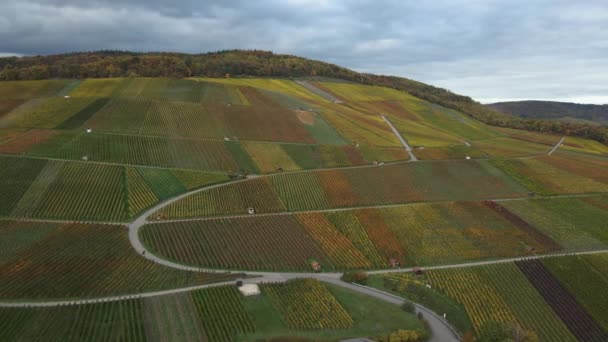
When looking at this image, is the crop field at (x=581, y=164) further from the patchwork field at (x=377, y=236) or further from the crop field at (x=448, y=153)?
the patchwork field at (x=377, y=236)

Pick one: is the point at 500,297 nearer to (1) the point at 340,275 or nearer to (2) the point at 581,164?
(1) the point at 340,275

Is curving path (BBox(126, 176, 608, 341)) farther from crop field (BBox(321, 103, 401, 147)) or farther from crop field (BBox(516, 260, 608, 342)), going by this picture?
crop field (BBox(321, 103, 401, 147))

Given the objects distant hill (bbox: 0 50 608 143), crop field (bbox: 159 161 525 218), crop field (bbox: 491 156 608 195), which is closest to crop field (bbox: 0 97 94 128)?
distant hill (bbox: 0 50 608 143)

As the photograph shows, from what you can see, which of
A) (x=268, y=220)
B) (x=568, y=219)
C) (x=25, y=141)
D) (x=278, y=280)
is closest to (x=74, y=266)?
(x=278, y=280)

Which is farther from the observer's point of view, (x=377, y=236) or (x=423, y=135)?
(x=423, y=135)

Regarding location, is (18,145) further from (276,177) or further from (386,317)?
(386,317)

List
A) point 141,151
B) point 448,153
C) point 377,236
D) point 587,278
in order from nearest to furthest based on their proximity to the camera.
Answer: point 587,278, point 377,236, point 141,151, point 448,153

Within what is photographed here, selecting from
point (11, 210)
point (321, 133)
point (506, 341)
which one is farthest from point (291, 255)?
point (321, 133)
